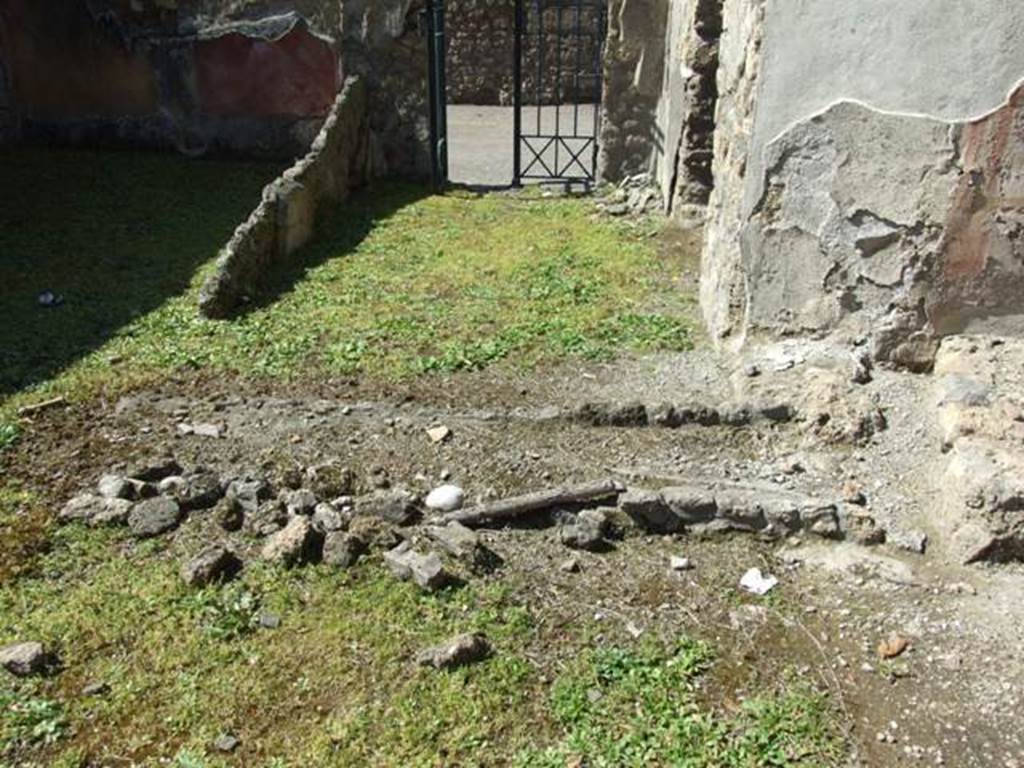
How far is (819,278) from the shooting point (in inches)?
195

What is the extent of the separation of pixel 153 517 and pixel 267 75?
292 inches

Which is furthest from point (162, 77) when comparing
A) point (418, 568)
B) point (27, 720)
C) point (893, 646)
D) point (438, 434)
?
point (893, 646)

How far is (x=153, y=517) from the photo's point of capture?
3.96 metres

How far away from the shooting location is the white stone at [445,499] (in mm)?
4070

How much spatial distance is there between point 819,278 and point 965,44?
1262 mm

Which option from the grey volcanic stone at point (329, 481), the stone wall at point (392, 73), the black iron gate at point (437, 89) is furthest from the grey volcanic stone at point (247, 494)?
the stone wall at point (392, 73)

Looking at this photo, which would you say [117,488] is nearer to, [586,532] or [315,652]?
[315,652]

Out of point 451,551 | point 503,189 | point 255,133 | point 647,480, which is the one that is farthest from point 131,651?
point 255,133

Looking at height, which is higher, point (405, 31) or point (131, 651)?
point (405, 31)

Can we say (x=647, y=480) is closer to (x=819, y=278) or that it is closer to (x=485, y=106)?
(x=819, y=278)

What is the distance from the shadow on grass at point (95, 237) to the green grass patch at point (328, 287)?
0.06 feet

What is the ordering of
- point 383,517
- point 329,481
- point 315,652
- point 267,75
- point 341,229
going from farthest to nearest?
1. point 267,75
2. point 341,229
3. point 329,481
4. point 383,517
5. point 315,652

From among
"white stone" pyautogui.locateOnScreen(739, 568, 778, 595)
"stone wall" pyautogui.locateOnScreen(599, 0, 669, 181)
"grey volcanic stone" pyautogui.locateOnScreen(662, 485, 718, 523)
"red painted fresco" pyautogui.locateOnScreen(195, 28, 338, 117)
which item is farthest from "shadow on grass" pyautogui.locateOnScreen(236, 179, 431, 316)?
"white stone" pyautogui.locateOnScreen(739, 568, 778, 595)

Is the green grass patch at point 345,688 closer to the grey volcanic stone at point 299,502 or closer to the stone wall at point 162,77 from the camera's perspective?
the grey volcanic stone at point 299,502
